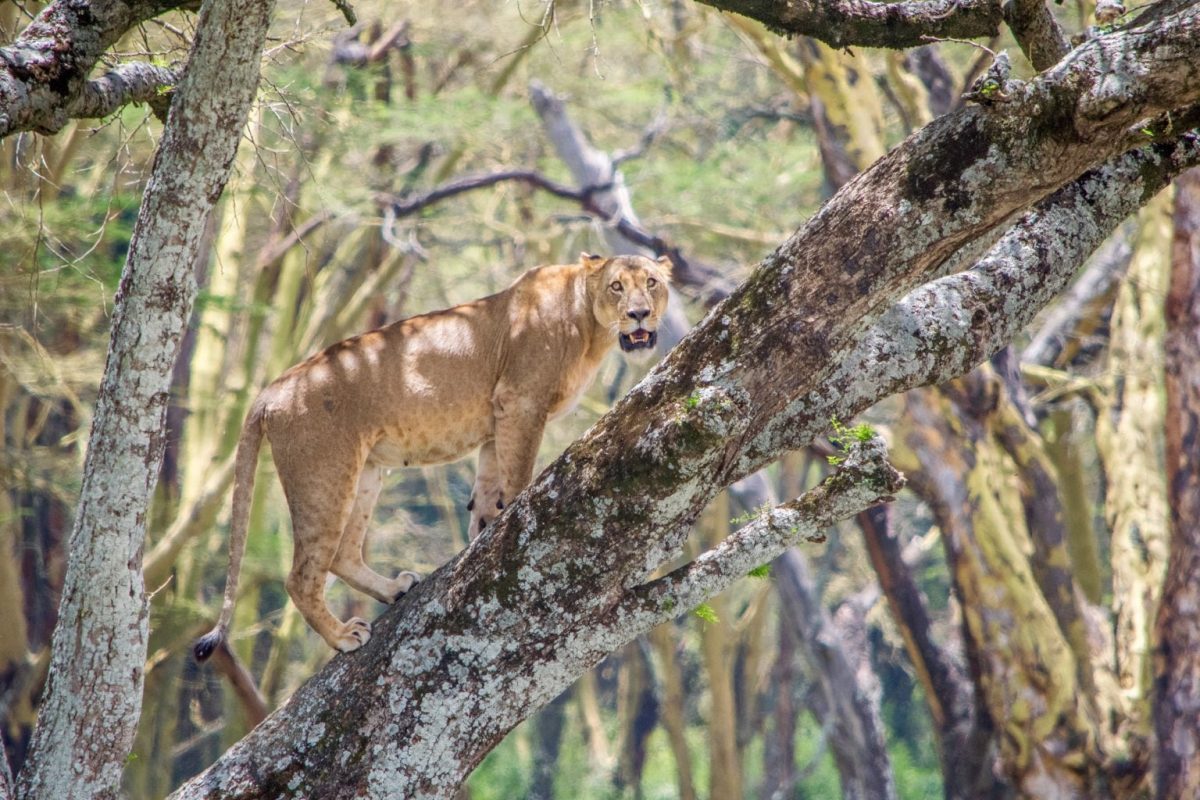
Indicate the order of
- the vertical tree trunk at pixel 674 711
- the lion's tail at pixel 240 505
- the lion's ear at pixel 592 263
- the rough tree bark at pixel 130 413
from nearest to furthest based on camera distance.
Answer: the rough tree bark at pixel 130 413 < the lion's tail at pixel 240 505 < the lion's ear at pixel 592 263 < the vertical tree trunk at pixel 674 711

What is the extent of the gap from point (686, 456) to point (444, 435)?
1870 mm

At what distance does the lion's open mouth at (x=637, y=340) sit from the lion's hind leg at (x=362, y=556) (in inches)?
45.1

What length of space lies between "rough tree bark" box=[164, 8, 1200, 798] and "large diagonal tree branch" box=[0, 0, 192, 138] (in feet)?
6.29

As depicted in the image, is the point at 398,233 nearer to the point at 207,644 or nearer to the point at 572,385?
the point at 572,385

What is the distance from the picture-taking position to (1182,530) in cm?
933

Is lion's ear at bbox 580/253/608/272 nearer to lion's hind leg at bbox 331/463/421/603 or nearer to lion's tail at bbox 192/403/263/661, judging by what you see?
lion's hind leg at bbox 331/463/421/603

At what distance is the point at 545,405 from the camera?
5.37 meters

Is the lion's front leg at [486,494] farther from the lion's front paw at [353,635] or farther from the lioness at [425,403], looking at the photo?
the lion's front paw at [353,635]

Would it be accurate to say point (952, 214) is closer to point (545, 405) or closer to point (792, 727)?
point (545, 405)

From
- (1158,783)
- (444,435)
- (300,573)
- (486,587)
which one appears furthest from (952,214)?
(1158,783)

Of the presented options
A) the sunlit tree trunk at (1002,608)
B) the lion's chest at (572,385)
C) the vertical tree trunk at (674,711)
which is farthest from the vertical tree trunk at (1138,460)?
the vertical tree trunk at (674,711)

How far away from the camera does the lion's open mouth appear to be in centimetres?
535

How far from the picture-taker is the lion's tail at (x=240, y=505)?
5016 mm

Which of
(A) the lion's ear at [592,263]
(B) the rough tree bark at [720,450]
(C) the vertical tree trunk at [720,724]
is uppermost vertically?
(A) the lion's ear at [592,263]
